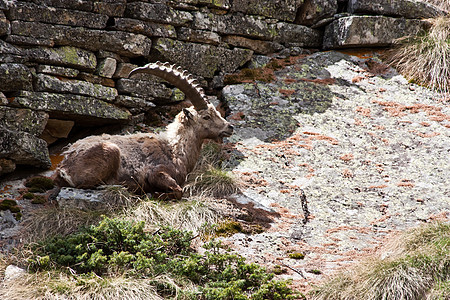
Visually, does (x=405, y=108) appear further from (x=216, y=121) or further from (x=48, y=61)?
(x=48, y=61)

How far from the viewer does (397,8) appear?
1195 centimetres

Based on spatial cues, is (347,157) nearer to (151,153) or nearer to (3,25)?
(151,153)

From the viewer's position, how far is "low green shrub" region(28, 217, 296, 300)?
5379 mm

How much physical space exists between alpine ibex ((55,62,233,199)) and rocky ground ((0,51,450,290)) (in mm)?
Answer: 862

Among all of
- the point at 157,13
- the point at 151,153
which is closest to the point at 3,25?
the point at 157,13

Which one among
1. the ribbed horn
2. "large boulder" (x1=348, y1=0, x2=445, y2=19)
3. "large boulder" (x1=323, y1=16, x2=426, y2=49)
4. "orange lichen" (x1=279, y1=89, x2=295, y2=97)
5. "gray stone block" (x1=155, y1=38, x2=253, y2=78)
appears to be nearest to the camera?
the ribbed horn

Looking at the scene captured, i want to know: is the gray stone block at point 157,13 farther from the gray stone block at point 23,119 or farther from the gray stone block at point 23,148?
the gray stone block at point 23,148

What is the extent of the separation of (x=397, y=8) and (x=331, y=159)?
5227 mm

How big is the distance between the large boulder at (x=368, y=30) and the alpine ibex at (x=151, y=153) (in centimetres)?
464

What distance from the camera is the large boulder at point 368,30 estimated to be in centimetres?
1161

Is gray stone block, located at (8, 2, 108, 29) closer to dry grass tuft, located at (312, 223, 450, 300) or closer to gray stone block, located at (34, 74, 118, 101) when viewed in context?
gray stone block, located at (34, 74, 118, 101)

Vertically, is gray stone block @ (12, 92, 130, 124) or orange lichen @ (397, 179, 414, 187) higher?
gray stone block @ (12, 92, 130, 124)

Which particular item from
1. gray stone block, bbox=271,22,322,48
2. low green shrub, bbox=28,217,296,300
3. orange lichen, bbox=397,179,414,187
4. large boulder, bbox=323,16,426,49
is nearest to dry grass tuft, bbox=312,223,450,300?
low green shrub, bbox=28,217,296,300

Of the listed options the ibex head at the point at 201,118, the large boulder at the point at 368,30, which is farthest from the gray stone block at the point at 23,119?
the large boulder at the point at 368,30
